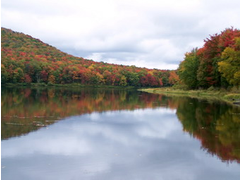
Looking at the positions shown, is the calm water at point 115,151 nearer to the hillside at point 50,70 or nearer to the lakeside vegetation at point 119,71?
the lakeside vegetation at point 119,71

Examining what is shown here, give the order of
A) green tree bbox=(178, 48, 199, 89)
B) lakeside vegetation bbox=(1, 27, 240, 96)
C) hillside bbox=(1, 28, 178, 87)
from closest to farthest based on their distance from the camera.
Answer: lakeside vegetation bbox=(1, 27, 240, 96) < green tree bbox=(178, 48, 199, 89) < hillside bbox=(1, 28, 178, 87)

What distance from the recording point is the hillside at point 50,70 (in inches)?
3994

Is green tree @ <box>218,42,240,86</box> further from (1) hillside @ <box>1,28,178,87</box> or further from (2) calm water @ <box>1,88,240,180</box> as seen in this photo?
(1) hillside @ <box>1,28,178,87</box>

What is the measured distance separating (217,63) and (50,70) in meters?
77.7

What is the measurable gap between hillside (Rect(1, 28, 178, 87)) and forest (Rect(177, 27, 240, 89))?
37415 mm

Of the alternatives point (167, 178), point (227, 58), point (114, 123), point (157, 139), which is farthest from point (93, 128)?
point (227, 58)

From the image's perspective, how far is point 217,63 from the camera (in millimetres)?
49719

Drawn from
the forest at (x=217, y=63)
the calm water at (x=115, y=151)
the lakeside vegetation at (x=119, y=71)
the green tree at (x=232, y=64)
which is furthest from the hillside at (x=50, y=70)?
the calm water at (x=115, y=151)

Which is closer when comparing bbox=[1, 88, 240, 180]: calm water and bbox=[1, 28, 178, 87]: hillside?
bbox=[1, 88, 240, 180]: calm water

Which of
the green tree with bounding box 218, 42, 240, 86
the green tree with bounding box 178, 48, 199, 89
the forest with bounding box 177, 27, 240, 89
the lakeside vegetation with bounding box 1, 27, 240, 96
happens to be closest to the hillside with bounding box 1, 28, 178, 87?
the lakeside vegetation with bounding box 1, 27, 240, 96

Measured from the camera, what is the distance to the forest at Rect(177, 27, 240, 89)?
4241 centimetres

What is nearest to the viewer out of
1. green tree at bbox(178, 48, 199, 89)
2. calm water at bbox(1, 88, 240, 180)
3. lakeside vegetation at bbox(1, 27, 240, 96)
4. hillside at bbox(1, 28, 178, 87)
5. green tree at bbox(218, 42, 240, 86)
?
calm water at bbox(1, 88, 240, 180)

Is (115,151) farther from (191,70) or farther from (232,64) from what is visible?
(191,70)

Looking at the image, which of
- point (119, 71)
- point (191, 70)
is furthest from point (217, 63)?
point (119, 71)
